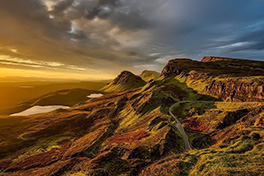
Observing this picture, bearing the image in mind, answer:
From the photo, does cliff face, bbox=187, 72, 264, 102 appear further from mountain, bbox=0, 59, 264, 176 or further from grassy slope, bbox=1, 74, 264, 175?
grassy slope, bbox=1, 74, 264, 175

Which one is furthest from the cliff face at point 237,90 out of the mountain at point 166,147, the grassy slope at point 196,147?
the grassy slope at point 196,147

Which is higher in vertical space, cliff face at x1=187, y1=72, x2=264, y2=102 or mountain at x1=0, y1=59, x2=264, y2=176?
cliff face at x1=187, y1=72, x2=264, y2=102

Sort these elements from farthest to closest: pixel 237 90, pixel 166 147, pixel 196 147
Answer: pixel 237 90 → pixel 196 147 → pixel 166 147

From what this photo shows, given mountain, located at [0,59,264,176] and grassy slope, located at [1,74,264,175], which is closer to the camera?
grassy slope, located at [1,74,264,175]

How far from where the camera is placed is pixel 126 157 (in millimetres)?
48812

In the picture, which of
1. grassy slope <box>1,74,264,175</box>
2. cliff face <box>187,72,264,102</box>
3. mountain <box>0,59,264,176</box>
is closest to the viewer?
grassy slope <box>1,74,264,175</box>

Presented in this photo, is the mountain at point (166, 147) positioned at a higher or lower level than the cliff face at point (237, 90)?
lower

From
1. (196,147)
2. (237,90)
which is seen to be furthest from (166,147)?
(237,90)

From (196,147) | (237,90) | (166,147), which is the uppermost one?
(237,90)

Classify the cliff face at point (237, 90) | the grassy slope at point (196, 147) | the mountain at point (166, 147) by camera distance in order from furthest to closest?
the cliff face at point (237, 90) < the mountain at point (166, 147) < the grassy slope at point (196, 147)

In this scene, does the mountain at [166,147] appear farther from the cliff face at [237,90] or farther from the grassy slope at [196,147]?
the cliff face at [237,90]

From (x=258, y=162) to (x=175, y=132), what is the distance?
27008 millimetres

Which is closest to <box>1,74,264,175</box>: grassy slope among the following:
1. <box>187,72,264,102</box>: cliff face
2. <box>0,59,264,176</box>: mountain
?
<box>0,59,264,176</box>: mountain

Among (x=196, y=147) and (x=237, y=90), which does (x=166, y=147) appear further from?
(x=237, y=90)
